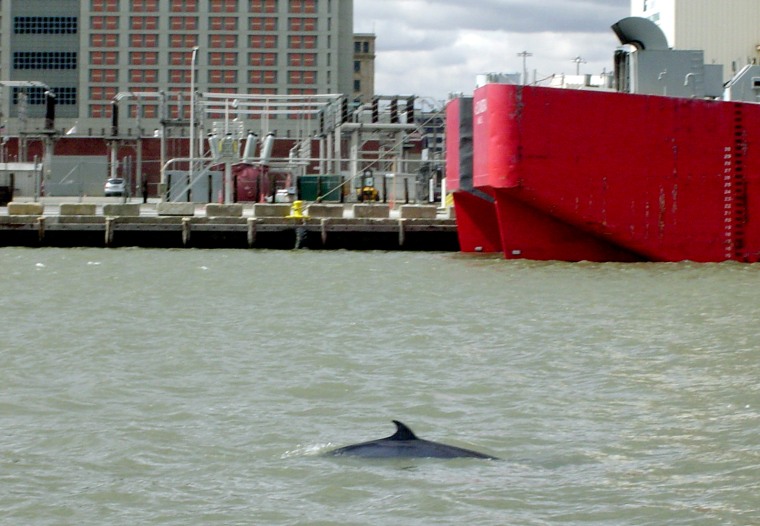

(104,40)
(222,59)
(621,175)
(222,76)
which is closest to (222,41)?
(222,59)

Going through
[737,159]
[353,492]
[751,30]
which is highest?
[751,30]

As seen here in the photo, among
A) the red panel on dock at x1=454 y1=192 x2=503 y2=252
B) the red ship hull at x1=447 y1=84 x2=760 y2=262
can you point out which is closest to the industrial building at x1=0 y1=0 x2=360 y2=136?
the red panel on dock at x1=454 y1=192 x2=503 y2=252

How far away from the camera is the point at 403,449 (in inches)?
392

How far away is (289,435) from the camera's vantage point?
36.6ft

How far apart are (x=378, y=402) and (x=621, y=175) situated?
54.9ft

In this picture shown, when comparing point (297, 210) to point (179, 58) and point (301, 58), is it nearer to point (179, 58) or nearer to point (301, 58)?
point (301, 58)

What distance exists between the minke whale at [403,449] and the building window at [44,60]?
4460 inches

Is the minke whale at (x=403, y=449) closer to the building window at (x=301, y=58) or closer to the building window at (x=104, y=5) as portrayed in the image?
the building window at (x=104, y=5)

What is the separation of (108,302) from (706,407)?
11812mm

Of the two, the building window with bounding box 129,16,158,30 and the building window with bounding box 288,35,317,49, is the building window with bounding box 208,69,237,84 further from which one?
the building window with bounding box 129,16,158,30

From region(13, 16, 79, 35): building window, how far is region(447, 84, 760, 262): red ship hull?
96077 mm

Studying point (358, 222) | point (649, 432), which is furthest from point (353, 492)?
point (358, 222)

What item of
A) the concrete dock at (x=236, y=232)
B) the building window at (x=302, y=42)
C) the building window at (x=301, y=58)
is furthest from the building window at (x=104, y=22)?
the concrete dock at (x=236, y=232)

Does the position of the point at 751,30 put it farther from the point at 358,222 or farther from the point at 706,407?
the point at 706,407
